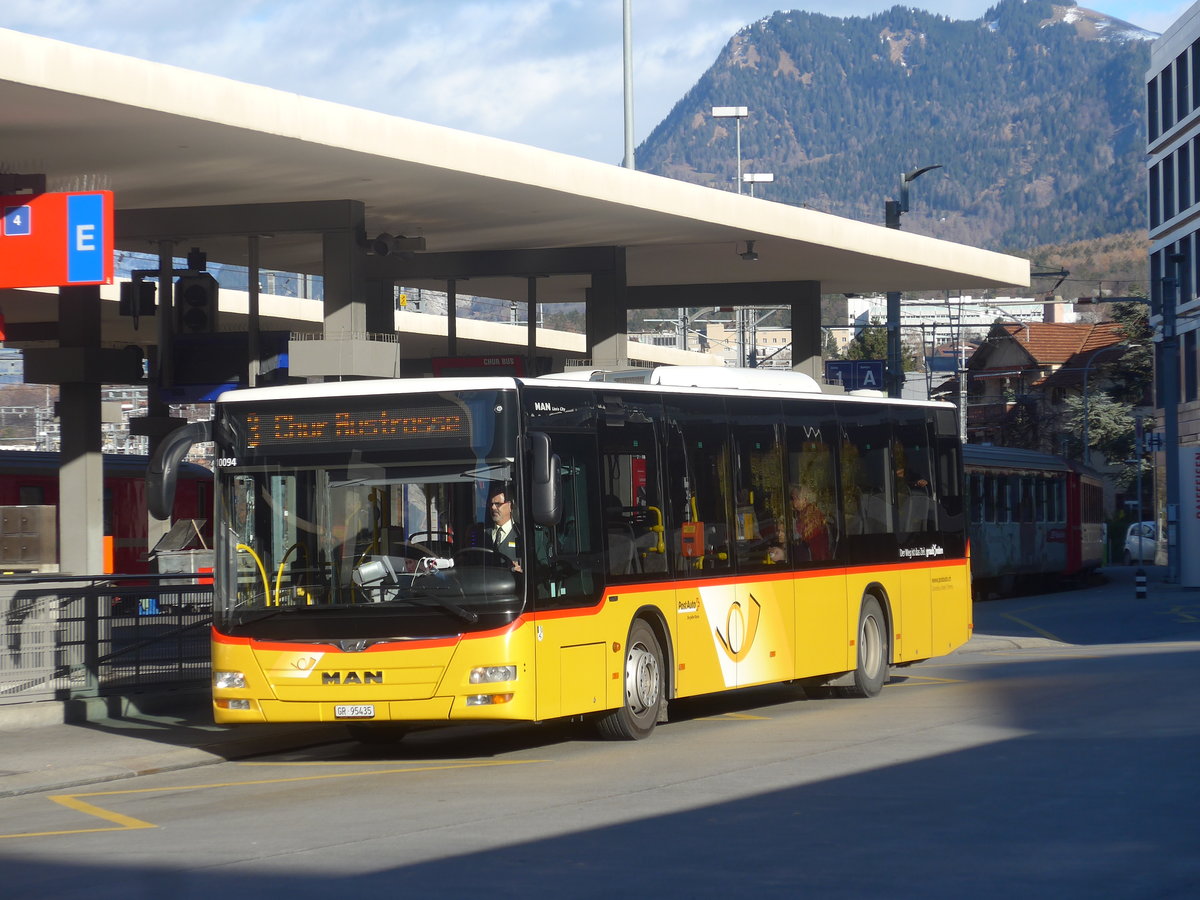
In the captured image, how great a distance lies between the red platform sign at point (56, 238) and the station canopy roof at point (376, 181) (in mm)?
884

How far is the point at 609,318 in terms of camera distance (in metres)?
29.5

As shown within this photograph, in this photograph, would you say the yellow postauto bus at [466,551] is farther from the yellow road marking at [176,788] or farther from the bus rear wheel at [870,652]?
the bus rear wheel at [870,652]

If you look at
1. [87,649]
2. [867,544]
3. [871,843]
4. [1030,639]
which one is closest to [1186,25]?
[1030,639]

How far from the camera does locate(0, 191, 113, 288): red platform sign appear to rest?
60.2 feet

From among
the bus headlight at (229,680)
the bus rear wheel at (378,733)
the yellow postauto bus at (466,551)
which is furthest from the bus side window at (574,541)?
the bus headlight at (229,680)

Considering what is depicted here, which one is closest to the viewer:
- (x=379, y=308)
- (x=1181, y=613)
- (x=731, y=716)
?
(x=731, y=716)

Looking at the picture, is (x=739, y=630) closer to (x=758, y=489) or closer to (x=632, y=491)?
(x=758, y=489)

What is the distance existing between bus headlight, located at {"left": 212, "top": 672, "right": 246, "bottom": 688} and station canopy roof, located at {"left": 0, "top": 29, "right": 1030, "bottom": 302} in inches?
254

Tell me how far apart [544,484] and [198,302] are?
1428 centimetres

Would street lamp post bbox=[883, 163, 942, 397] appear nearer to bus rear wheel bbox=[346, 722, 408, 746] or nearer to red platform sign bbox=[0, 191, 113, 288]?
red platform sign bbox=[0, 191, 113, 288]

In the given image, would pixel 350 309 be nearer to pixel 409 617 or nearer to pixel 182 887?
pixel 409 617

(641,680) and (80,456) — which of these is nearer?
(641,680)

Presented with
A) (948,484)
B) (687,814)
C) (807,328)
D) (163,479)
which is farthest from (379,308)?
(687,814)

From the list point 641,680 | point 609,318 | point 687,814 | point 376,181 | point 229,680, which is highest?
point 376,181
